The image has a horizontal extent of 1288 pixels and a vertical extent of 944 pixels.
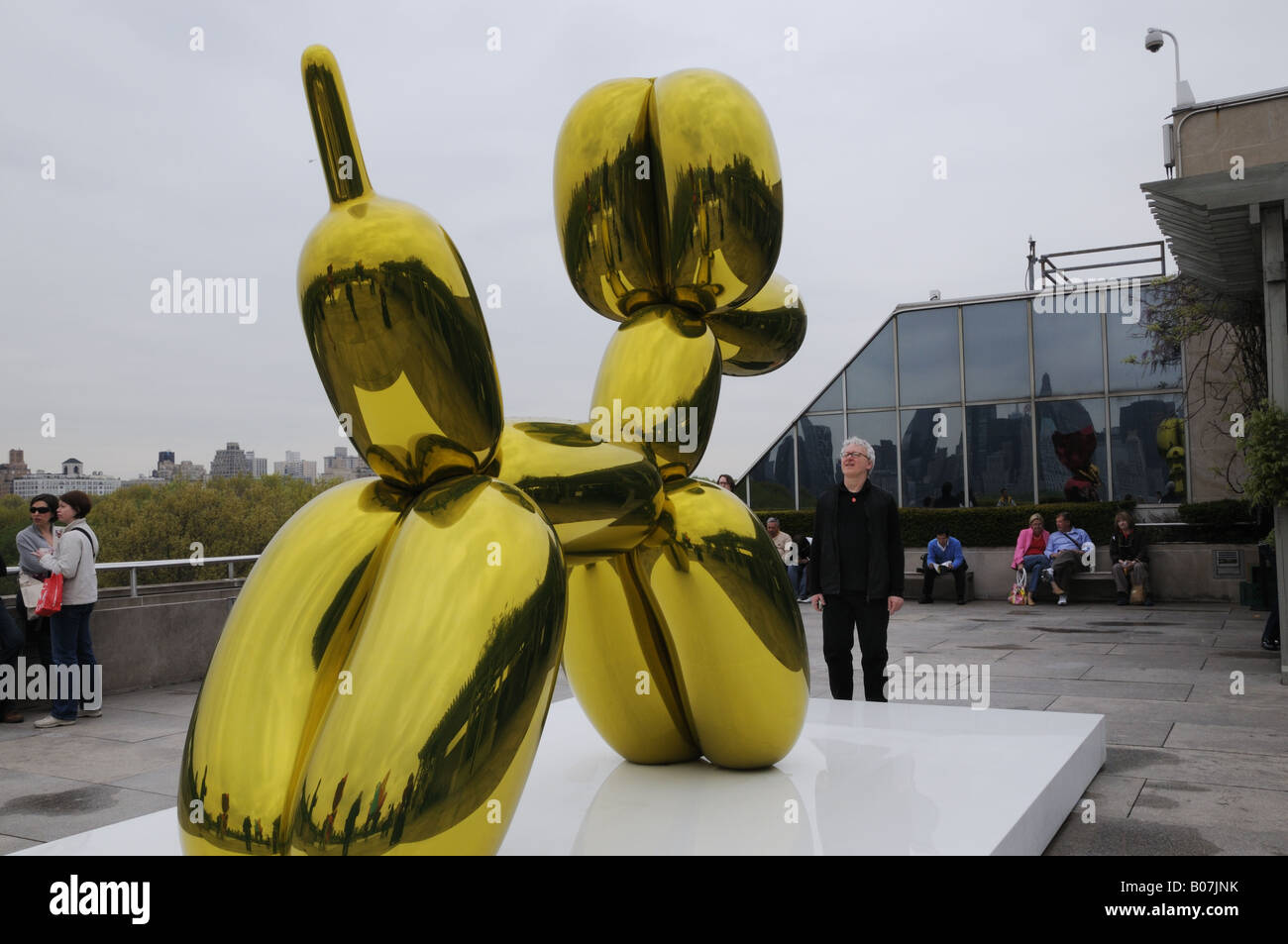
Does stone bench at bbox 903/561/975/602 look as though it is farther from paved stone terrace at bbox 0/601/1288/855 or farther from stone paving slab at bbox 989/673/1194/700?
stone paving slab at bbox 989/673/1194/700

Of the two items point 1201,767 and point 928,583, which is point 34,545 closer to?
point 1201,767

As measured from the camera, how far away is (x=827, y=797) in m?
3.62

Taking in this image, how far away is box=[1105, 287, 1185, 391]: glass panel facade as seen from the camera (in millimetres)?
16750

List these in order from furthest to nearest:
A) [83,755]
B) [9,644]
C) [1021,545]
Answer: [1021,545] < [9,644] < [83,755]

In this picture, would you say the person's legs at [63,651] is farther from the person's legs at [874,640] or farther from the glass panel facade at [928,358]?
the glass panel facade at [928,358]

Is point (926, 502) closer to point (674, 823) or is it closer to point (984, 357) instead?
point (984, 357)

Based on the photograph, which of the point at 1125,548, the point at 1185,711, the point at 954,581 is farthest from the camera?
the point at 954,581

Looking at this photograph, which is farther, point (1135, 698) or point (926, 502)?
point (926, 502)

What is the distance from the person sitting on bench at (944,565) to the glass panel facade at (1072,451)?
9.86 ft

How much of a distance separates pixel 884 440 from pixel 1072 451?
329 cm

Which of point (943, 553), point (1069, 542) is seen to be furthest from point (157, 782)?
point (1069, 542)
